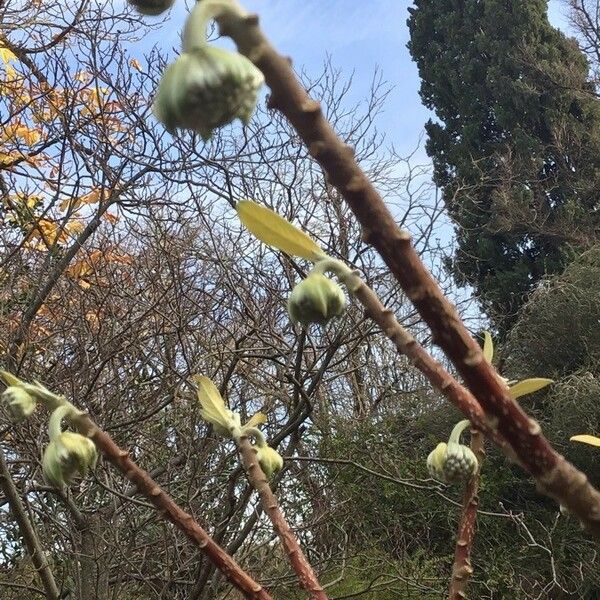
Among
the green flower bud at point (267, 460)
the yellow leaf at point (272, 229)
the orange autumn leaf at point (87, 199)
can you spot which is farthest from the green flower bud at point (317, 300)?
the orange autumn leaf at point (87, 199)

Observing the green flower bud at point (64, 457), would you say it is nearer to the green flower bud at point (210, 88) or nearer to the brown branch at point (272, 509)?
the brown branch at point (272, 509)

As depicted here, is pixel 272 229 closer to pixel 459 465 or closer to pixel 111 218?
pixel 459 465

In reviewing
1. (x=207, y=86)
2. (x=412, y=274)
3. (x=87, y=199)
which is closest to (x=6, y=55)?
(x=87, y=199)

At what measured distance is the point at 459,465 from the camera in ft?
2.93

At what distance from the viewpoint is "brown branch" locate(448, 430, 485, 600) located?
32.3 inches

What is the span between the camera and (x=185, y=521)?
2.38ft

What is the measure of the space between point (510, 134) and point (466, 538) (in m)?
12.6

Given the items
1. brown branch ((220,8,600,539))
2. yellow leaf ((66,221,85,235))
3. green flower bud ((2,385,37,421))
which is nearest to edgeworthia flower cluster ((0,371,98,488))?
green flower bud ((2,385,37,421))

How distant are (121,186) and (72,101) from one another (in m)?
0.61

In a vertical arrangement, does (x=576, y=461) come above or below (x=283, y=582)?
below

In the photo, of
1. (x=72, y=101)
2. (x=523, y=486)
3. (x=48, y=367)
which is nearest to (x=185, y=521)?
(x=48, y=367)

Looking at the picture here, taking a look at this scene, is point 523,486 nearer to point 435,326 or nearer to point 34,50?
point 34,50

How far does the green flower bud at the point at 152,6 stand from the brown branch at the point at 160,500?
370mm

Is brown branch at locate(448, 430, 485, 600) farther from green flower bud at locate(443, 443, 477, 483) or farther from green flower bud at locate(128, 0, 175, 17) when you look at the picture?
green flower bud at locate(128, 0, 175, 17)
